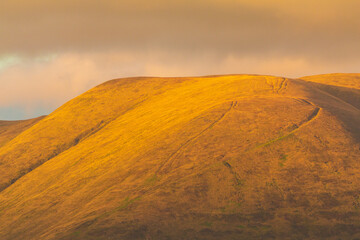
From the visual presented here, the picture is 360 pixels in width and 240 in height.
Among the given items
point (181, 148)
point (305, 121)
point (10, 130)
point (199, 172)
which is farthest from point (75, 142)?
point (305, 121)

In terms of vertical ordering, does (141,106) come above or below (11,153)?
above

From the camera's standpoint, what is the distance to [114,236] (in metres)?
27.7

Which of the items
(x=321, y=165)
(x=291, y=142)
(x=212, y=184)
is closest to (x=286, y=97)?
→ (x=291, y=142)

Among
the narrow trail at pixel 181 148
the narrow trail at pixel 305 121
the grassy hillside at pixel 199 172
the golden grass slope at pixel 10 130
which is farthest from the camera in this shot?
the golden grass slope at pixel 10 130

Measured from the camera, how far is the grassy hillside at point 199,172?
3003cm

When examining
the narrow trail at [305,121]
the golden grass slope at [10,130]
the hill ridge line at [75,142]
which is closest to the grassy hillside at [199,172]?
the narrow trail at [305,121]

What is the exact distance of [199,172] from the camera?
38438 millimetres

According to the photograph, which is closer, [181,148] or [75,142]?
[181,148]

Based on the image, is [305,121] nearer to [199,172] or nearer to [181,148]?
[181,148]

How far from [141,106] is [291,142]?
3922cm

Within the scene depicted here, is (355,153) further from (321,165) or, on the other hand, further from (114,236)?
(114,236)

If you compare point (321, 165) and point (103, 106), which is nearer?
point (321, 165)

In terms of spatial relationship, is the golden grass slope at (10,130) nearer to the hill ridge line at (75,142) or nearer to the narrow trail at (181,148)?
the hill ridge line at (75,142)

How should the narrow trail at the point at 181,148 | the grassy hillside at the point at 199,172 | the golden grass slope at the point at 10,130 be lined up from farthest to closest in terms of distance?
1. the golden grass slope at the point at 10,130
2. the narrow trail at the point at 181,148
3. the grassy hillside at the point at 199,172
